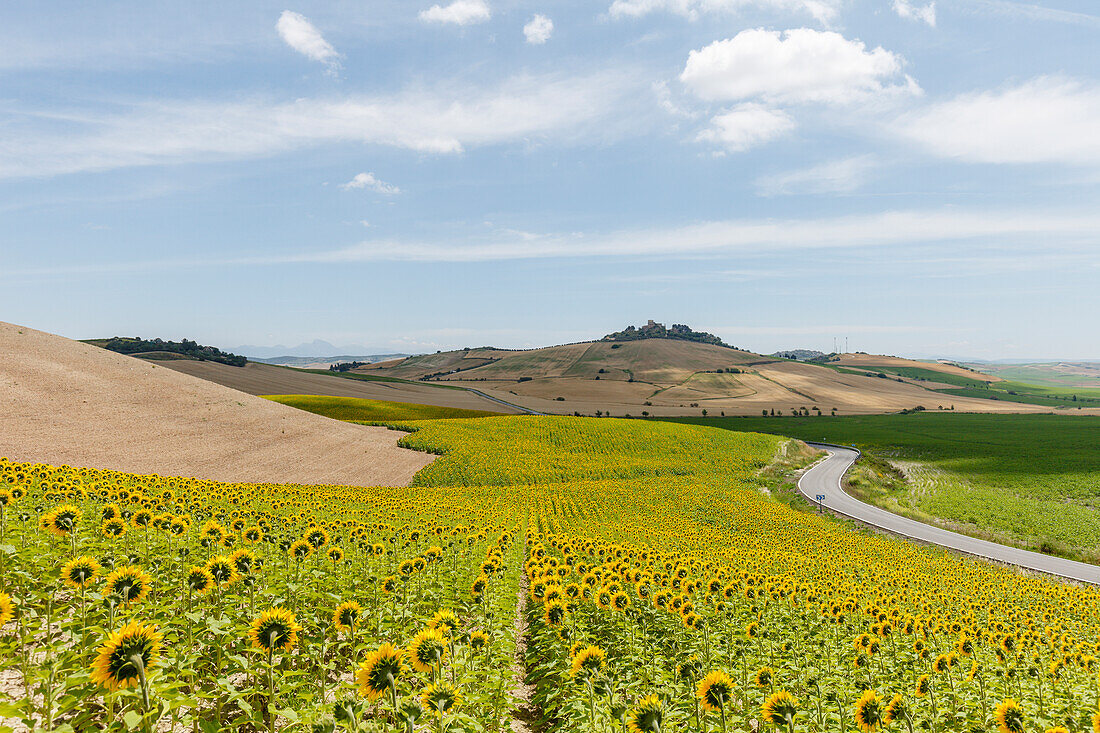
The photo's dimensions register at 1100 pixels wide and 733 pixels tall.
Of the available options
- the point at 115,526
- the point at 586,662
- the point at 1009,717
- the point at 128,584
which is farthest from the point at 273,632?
the point at 1009,717

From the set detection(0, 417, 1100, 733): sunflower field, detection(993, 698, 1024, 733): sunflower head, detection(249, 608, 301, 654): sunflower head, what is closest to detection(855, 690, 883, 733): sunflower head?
detection(0, 417, 1100, 733): sunflower field

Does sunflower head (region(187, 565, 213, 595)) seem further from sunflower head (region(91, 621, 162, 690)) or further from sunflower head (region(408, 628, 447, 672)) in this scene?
sunflower head (region(408, 628, 447, 672))

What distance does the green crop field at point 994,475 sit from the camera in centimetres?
3841

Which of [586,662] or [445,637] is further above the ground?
[445,637]

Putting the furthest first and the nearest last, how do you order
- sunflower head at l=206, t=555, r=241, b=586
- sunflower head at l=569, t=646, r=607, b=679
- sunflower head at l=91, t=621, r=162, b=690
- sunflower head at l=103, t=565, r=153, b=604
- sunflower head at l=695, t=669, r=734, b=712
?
sunflower head at l=206, t=555, r=241, b=586 < sunflower head at l=569, t=646, r=607, b=679 < sunflower head at l=695, t=669, r=734, b=712 < sunflower head at l=103, t=565, r=153, b=604 < sunflower head at l=91, t=621, r=162, b=690

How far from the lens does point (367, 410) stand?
84625 mm

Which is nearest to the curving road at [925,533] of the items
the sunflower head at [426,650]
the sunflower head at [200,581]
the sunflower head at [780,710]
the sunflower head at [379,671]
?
the sunflower head at [780,710]

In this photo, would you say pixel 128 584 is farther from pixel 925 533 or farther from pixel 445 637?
pixel 925 533

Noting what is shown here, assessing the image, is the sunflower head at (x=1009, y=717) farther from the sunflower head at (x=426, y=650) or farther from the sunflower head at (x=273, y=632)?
the sunflower head at (x=273, y=632)

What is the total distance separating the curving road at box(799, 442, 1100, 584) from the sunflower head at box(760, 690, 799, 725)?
118ft

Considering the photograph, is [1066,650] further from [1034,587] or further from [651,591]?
[1034,587]

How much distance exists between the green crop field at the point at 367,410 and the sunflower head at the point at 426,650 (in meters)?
74.5

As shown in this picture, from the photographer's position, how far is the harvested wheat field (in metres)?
36.7

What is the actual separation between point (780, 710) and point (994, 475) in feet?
232
